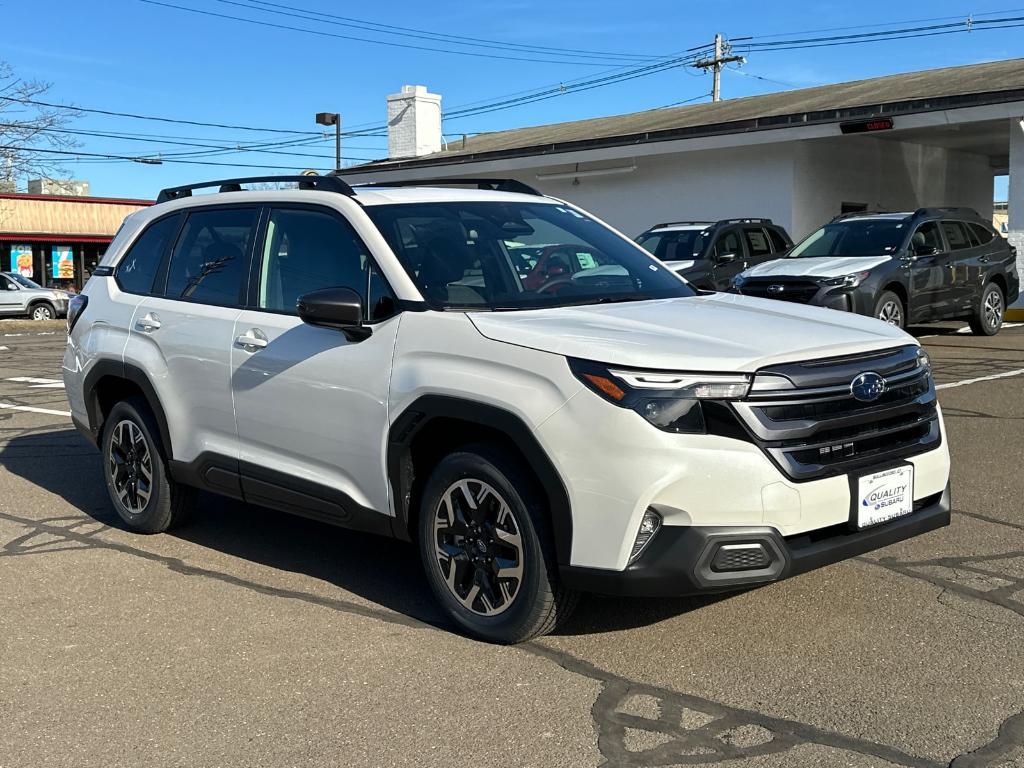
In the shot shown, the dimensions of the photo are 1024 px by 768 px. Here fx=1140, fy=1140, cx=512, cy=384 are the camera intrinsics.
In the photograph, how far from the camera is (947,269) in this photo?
15203 mm

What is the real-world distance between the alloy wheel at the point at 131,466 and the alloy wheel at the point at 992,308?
13.3 meters

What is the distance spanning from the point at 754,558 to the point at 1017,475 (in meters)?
3.95

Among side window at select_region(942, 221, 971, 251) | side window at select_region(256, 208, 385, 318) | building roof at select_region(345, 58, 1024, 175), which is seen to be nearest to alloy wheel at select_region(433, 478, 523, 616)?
side window at select_region(256, 208, 385, 318)

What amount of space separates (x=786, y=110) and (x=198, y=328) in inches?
797

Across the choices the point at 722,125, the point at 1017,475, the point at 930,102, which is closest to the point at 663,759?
the point at 1017,475

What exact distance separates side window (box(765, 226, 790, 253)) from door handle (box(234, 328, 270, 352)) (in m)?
15.2

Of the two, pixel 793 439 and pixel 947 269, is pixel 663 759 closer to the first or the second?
pixel 793 439

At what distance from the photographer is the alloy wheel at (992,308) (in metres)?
16.2

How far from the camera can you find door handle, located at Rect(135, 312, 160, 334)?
605 cm

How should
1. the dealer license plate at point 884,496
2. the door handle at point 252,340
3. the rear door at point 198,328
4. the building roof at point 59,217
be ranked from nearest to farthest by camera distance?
1. the dealer license plate at point 884,496
2. the door handle at point 252,340
3. the rear door at point 198,328
4. the building roof at point 59,217

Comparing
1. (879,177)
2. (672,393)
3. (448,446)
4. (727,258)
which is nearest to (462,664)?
(448,446)

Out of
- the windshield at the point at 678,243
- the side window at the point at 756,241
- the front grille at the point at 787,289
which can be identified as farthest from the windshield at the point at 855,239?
the side window at the point at 756,241

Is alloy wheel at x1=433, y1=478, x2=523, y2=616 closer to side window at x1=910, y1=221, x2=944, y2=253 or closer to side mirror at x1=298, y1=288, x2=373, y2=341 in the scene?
side mirror at x1=298, y1=288, x2=373, y2=341

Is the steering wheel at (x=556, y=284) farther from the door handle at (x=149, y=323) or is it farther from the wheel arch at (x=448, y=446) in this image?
the door handle at (x=149, y=323)
